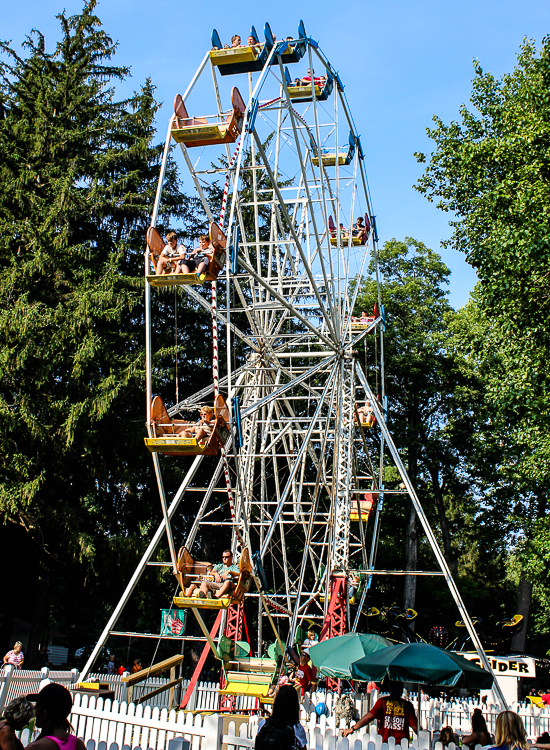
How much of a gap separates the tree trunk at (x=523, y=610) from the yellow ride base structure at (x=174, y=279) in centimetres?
1741

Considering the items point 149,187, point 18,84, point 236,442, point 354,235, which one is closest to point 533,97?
point 354,235

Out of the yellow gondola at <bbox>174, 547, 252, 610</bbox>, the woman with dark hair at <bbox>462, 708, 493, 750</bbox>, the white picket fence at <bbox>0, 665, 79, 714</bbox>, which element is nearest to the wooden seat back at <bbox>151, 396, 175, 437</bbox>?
the yellow gondola at <bbox>174, 547, 252, 610</bbox>

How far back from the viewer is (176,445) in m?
9.59

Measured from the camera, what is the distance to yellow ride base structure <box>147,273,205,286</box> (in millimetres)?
9859

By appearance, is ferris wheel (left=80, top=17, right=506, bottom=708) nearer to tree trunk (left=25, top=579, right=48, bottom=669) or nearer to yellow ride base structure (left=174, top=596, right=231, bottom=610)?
yellow ride base structure (left=174, top=596, right=231, bottom=610)

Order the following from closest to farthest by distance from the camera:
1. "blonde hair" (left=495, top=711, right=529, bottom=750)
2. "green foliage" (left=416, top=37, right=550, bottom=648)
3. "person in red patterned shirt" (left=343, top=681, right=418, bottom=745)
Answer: "blonde hair" (left=495, top=711, right=529, bottom=750) < "person in red patterned shirt" (left=343, top=681, right=418, bottom=745) < "green foliage" (left=416, top=37, right=550, bottom=648)

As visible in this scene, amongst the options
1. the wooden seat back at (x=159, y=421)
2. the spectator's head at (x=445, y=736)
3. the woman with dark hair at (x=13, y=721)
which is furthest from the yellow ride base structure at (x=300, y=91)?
the woman with dark hair at (x=13, y=721)

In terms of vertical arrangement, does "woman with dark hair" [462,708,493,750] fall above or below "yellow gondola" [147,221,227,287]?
below

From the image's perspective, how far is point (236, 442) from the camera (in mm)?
9883

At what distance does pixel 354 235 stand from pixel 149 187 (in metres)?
8.62

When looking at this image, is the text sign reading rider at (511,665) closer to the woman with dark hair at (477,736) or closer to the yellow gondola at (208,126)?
the woman with dark hair at (477,736)

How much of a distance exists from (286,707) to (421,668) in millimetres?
3069

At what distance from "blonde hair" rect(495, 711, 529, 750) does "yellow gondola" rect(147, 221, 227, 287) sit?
6.78m

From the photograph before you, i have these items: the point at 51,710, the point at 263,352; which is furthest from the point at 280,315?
the point at 51,710
